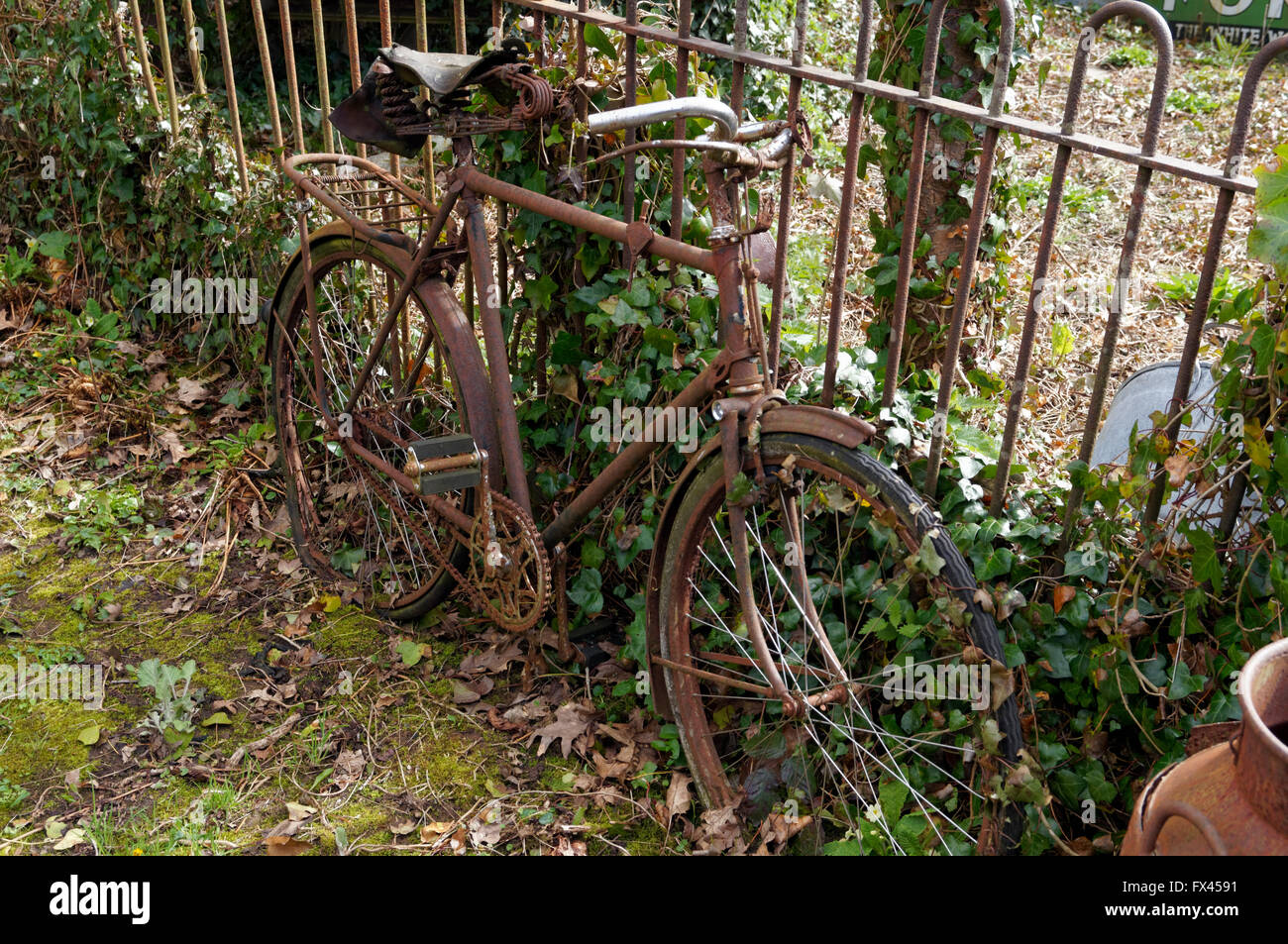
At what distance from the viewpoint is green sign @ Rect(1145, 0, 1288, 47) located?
9.87 meters

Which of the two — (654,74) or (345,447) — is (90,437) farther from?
(654,74)

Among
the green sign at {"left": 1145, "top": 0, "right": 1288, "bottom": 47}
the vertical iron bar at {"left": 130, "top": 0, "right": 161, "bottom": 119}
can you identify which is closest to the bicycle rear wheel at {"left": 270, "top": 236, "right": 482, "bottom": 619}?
the vertical iron bar at {"left": 130, "top": 0, "right": 161, "bottom": 119}

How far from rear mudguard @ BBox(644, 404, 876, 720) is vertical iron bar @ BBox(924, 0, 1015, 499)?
0.37 metres

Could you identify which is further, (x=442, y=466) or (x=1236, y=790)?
(x=442, y=466)

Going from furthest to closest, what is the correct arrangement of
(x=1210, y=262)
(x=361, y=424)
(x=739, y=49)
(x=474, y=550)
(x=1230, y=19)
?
(x=1230, y=19)
(x=361, y=424)
(x=474, y=550)
(x=739, y=49)
(x=1210, y=262)

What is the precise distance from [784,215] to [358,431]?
1.67 m

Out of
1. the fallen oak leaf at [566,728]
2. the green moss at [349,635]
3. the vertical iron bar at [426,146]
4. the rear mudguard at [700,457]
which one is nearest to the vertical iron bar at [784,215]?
the rear mudguard at [700,457]

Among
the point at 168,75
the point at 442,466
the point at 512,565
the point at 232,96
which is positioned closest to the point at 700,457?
the point at 512,565

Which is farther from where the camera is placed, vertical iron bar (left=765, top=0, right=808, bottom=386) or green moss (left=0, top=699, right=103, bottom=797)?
green moss (left=0, top=699, right=103, bottom=797)

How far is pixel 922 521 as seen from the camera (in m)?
2.34

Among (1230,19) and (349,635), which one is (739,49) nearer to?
(349,635)

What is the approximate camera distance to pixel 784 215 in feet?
9.55

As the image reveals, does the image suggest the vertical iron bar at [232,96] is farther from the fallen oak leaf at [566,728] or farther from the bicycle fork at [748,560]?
the bicycle fork at [748,560]

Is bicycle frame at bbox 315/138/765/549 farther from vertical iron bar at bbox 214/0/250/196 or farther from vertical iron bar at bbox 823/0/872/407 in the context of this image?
vertical iron bar at bbox 214/0/250/196
